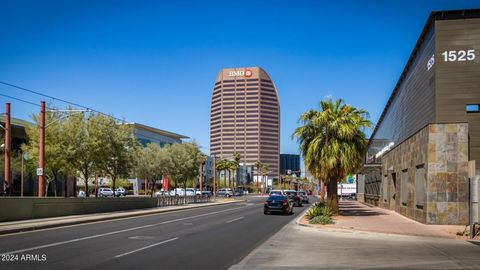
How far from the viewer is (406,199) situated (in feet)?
99.2

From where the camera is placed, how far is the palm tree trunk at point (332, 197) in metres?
31.2

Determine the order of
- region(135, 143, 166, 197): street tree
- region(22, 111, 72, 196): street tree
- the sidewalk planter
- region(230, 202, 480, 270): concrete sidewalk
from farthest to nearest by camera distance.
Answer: region(135, 143, 166, 197): street tree < region(22, 111, 72, 196): street tree < the sidewalk planter < region(230, 202, 480, 270): concrete sidewalk

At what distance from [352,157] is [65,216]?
56.2 ft

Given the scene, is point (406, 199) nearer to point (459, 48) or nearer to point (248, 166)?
point (459, 48)

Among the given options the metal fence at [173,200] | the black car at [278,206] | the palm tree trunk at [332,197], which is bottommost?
the metal fence at [173,200]

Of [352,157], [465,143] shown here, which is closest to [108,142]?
[352,157]

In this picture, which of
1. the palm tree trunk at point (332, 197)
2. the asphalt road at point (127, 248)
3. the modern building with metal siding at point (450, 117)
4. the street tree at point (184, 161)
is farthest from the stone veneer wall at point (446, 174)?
the street tree at point (184, 161)

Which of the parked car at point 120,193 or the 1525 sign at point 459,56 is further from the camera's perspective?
the parked car at point 120,193

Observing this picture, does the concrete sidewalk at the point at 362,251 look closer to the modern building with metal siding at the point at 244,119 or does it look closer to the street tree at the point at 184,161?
the street tree at the point at 184,161

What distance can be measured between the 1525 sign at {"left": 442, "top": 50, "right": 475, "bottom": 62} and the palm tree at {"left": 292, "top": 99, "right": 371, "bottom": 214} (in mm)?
7701

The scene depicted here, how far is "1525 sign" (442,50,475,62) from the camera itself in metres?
23.6

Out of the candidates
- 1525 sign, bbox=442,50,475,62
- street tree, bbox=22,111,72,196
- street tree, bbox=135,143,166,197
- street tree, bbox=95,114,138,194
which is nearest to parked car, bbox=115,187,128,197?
street tree, bbox=135,143,166,197

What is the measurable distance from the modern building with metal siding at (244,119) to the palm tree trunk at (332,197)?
6226 inches

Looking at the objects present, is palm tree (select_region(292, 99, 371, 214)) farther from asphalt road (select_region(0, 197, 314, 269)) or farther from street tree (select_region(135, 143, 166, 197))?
street tree (select_region(135, 143, 166, 197))
